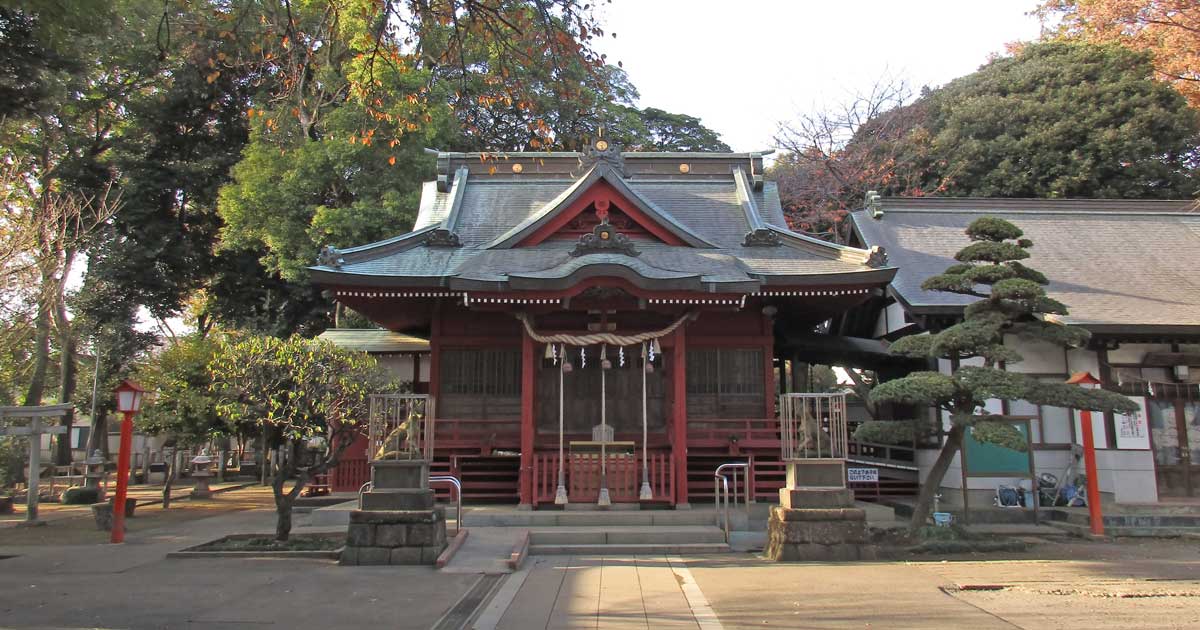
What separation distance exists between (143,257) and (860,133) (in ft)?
92.6

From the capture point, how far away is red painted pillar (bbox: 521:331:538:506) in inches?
475

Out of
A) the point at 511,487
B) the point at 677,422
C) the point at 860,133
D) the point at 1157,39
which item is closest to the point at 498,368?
the point at 511,487

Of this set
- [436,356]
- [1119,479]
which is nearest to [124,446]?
[436,356]

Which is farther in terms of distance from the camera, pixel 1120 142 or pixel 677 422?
pixel 1120 142

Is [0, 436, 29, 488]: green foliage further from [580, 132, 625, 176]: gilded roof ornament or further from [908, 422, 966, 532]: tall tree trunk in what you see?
[908, 422, 966, 532]: tall tree trunk

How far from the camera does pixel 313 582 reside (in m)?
7.68

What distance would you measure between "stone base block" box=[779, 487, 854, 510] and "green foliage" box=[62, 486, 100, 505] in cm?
1819

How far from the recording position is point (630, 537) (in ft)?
33.6

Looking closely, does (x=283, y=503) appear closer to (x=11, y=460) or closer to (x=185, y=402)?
(x=185, y=402)

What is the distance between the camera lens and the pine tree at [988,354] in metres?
9.99

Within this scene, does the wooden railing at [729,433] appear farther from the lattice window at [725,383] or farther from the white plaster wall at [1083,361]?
the white plaster wall at [1083,361]

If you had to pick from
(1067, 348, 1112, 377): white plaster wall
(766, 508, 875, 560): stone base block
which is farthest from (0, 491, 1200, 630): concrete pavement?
(1067, 348, 1112, 377): white plaster wall

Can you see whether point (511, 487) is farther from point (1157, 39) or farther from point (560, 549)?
point (1157, 39)

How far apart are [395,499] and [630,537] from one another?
3.47 m
